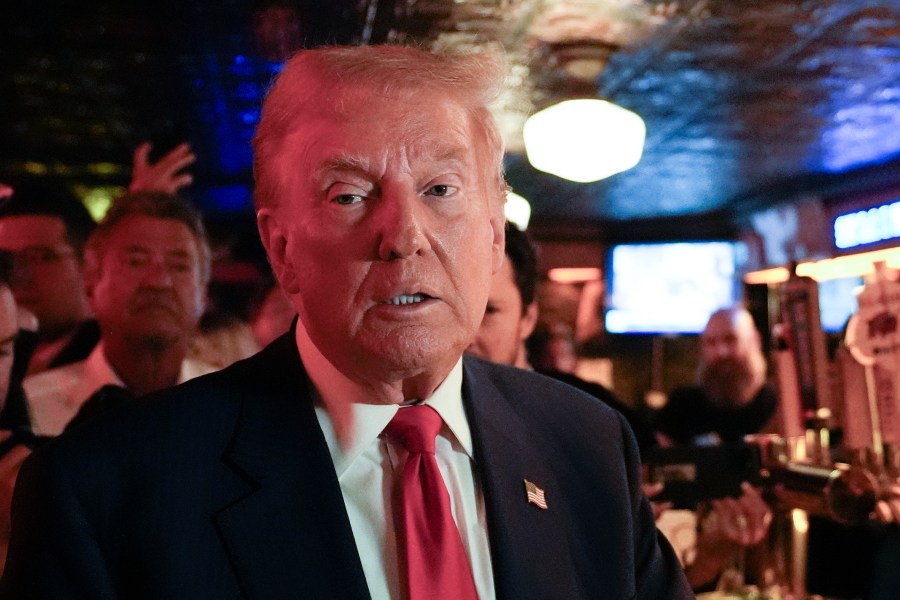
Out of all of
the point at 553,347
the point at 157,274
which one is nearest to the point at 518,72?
the point at 157,274

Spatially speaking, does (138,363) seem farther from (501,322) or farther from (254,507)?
(254,507)

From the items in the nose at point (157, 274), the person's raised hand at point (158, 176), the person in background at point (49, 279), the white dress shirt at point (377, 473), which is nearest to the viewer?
the white dress shirt at point (377, 473)

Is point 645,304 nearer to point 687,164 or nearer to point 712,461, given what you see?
point 687,164

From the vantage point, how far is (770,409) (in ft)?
15.5

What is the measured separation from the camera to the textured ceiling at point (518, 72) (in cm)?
295

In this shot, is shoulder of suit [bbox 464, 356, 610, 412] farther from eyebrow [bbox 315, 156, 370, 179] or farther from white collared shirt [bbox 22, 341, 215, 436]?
white collared shirt [bbox 22, 341, 215, 436]

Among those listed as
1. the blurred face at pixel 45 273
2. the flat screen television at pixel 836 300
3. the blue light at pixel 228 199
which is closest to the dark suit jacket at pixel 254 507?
the blurred face at pixel 45 273

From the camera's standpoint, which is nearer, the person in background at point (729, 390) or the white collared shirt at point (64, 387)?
the white collared shirt at point (64, 387)

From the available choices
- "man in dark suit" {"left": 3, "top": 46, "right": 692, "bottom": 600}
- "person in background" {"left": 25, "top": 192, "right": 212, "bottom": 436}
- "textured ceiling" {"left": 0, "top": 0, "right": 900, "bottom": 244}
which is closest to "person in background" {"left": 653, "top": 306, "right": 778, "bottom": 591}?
"textured ceiling" {"left": 0, "top": 0, "right": 900, "bottom": 244}

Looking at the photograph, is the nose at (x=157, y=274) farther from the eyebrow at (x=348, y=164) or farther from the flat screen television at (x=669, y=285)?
the flat screen television at (x=669, y=285)

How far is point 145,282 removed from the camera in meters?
3.43

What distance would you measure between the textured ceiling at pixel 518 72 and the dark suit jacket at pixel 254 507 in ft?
6.46

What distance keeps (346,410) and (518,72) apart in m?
2.71

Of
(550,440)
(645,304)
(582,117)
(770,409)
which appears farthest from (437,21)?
(645,304)
